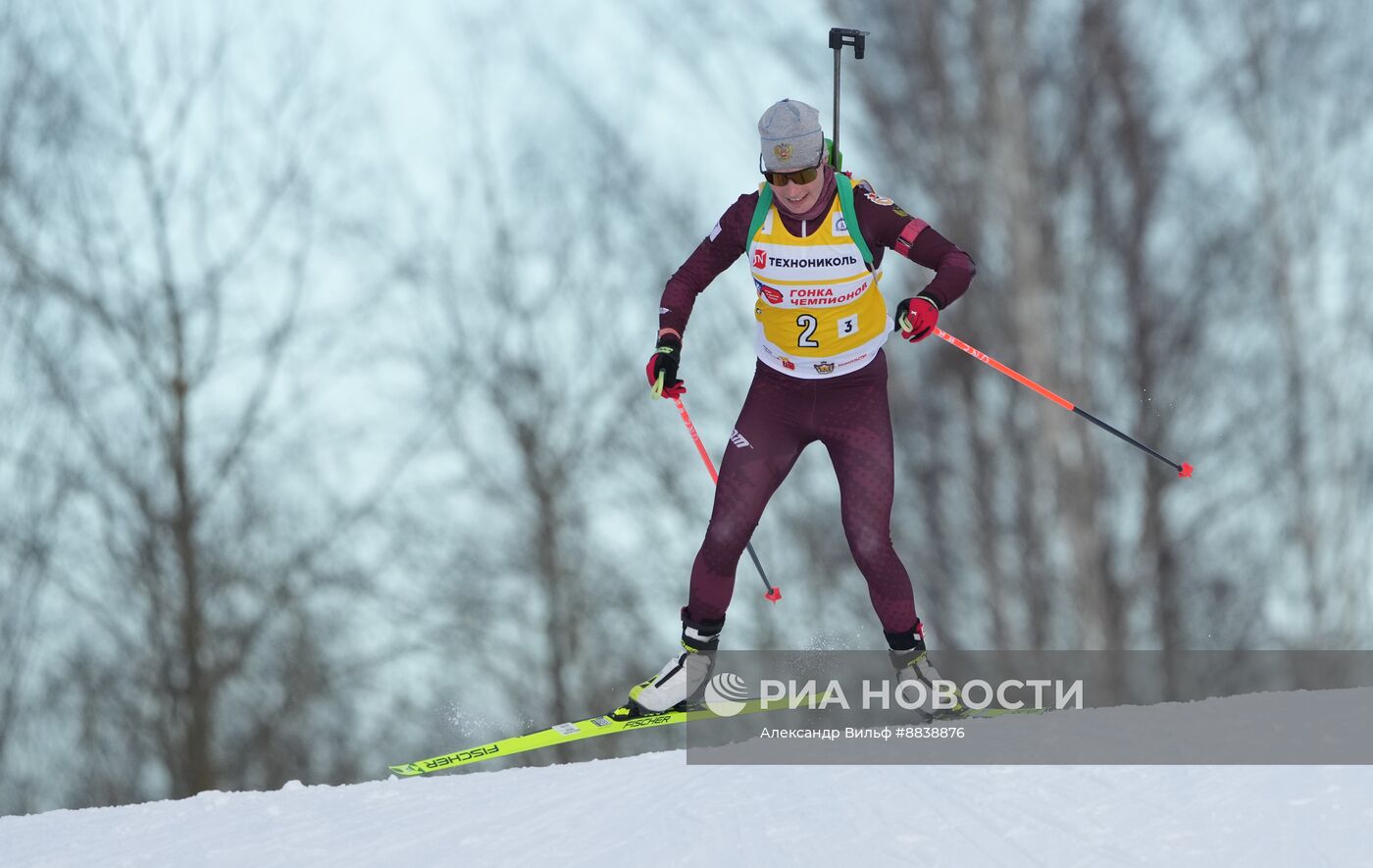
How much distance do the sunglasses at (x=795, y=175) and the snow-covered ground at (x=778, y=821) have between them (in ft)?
6.61

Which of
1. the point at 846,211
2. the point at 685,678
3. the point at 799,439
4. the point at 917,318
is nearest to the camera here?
the point at 917,318

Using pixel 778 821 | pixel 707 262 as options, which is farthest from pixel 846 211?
pixel 778 821

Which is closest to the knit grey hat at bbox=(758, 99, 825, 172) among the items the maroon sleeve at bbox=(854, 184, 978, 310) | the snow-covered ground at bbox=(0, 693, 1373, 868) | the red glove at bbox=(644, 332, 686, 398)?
the maroon sleeve at bbox=(854, 184, 978, 310)

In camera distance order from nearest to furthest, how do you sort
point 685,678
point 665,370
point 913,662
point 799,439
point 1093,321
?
point 665,370, point 799,439, point 913,662, point 685,678, point 1093,321

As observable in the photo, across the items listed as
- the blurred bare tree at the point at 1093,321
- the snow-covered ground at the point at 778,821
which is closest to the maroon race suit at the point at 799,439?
the snow-covered ground at the point at 778,821

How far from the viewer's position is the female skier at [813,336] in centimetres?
530

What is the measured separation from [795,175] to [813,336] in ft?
1.97

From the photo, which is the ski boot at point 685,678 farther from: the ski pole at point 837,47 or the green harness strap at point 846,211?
the ski pole at point 837,47

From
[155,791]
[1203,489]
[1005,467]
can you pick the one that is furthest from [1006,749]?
[155,791]

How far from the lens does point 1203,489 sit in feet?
41.3

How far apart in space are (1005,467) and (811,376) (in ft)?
23.3

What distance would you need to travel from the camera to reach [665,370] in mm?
5484

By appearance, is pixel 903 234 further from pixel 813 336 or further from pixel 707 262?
pixel 707 262

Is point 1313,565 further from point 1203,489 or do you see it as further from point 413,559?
point 413,559
